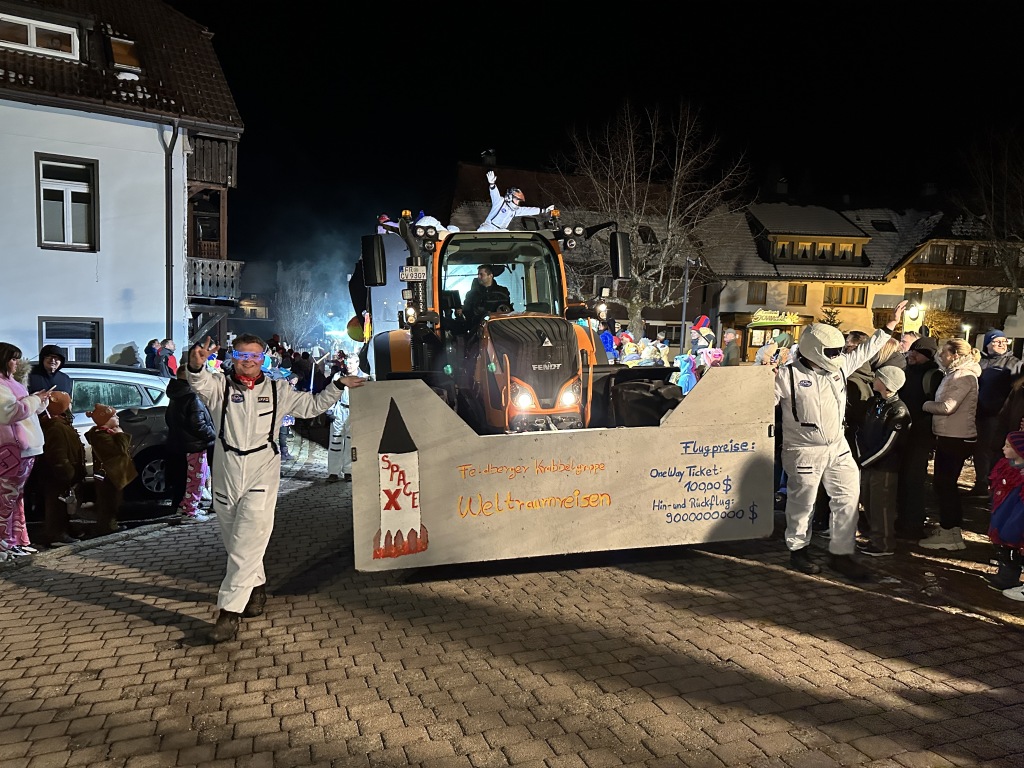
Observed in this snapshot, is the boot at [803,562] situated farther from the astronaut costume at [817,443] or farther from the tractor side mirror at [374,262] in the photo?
the tractor side mirror at [374,262]

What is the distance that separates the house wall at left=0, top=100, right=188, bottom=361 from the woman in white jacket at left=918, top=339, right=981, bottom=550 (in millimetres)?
16383

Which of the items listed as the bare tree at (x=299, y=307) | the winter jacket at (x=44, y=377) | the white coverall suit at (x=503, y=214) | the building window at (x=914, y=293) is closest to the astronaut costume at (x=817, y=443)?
the white coverall suit at (x=503, y=214)

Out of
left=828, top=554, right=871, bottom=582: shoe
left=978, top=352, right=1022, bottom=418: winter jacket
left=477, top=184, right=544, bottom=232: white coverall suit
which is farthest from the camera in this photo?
left=477, top=184, right=544, bottom=232: white coverall suit

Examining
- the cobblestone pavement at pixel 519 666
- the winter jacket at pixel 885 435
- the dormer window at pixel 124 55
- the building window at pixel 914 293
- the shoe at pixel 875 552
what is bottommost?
the cobblestone pavement at pixel 519 666

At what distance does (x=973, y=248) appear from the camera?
135ft

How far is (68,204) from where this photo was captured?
15.9 meters

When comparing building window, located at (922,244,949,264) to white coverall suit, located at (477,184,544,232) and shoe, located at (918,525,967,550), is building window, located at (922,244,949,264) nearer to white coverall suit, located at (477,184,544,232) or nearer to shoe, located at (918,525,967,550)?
white coverall suit, located at (477,184,544,232)

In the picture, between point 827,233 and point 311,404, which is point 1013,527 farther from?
point 827,233

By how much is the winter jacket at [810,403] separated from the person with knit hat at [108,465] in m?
6.12

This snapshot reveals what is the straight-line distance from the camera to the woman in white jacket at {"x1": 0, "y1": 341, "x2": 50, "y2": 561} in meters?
5.82

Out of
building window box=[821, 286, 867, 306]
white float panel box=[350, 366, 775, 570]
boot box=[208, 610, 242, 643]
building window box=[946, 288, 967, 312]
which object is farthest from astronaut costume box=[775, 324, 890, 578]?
building window box=[946, 288, 967, 312]

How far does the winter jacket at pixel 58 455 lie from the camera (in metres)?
6.27

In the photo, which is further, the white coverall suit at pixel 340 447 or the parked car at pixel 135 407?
the white coverall suit at pixel 340 447

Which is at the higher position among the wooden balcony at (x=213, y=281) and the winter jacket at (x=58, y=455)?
the wooden balcony at (x=213, y=281)
